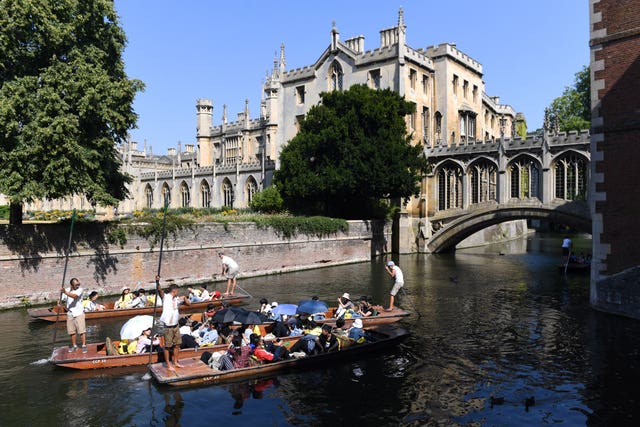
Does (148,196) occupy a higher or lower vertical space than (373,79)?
lower

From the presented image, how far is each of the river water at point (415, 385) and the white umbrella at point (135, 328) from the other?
1.38m

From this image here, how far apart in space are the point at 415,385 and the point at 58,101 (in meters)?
17.0

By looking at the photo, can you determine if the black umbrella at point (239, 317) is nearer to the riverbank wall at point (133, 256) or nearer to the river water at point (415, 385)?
the river water at point (415, 385)

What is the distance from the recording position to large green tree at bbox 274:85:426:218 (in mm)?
38531

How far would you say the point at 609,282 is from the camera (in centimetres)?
1828

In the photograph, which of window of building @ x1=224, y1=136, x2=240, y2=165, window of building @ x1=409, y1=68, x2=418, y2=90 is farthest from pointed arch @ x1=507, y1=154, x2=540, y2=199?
window of building @ x1=224, y1=136, x2=240, y2=165

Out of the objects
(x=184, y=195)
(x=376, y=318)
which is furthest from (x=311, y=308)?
(x=184, y=195)

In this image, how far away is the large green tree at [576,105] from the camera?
55.9m

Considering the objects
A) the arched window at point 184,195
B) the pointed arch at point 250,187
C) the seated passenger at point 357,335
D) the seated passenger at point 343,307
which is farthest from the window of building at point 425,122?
the seated passenger at point 357,335

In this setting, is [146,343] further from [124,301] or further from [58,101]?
[58,101]

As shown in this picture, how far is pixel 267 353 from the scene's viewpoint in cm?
1332

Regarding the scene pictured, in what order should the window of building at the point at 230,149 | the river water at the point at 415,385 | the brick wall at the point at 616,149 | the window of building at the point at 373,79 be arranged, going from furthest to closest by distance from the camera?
the window of building at the point at 230,149 < the window of building at the point at 373,79 < the brick wall at the point at 616,149 < the river water at the point at 415,385

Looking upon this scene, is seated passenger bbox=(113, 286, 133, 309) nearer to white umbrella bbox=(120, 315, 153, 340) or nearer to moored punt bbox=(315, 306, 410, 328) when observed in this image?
white umbrella bbox=(120, 315, 153, 340)

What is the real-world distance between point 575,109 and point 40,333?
193 ft
